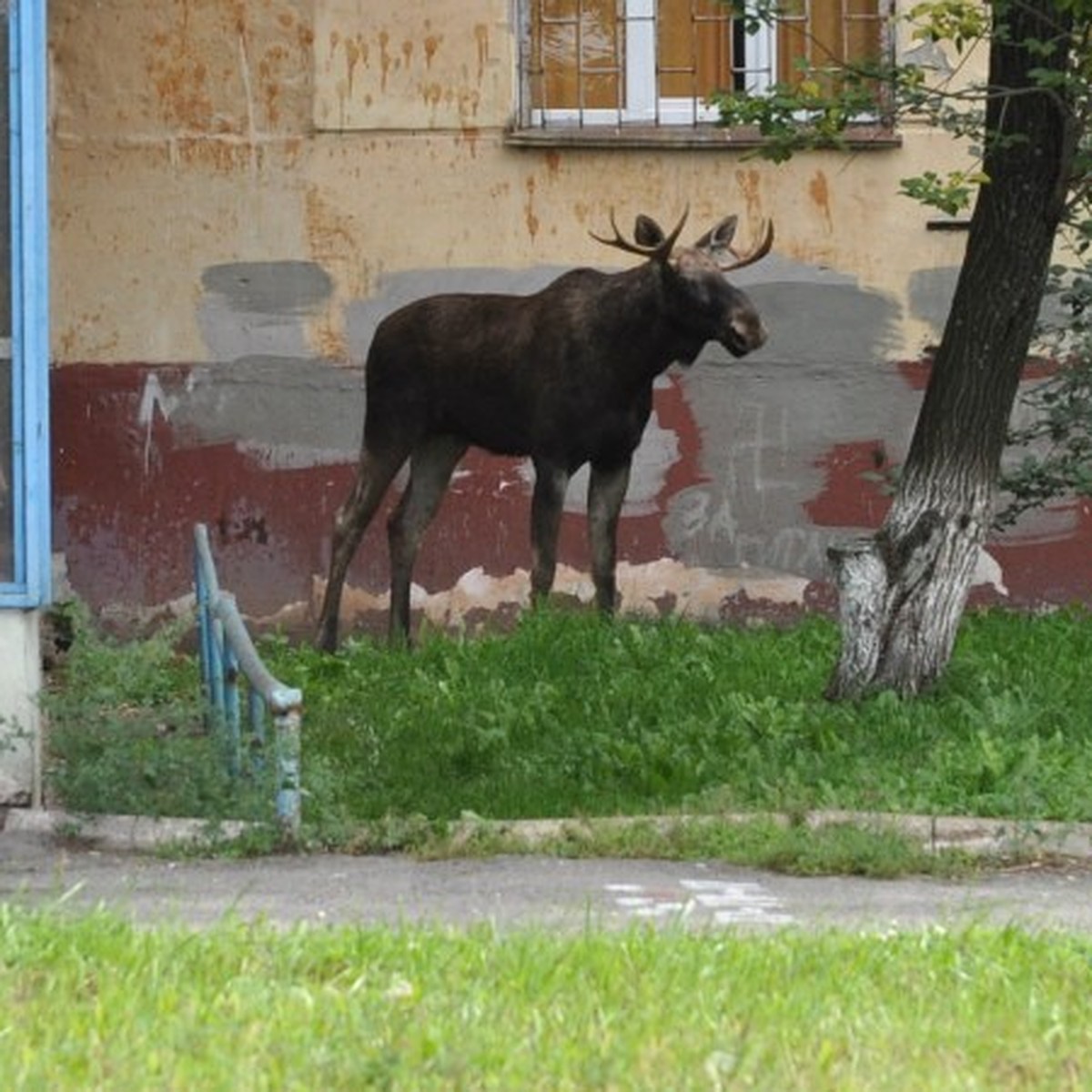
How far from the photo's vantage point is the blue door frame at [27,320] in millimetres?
9828

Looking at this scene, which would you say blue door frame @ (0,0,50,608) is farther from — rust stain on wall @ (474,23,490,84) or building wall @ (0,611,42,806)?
rust stain on wall @ (474,23,490,84)

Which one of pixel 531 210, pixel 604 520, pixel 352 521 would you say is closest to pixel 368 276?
pixel 531 210

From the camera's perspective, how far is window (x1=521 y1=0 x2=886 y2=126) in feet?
52.4

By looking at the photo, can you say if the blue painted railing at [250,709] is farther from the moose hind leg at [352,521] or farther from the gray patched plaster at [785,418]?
the gray patched plaster at [785,418]

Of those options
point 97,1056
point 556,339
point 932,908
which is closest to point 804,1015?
point 97,1056

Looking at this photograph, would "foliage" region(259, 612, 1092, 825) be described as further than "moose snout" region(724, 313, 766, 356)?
No

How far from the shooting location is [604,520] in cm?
1397

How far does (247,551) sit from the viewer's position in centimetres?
1580

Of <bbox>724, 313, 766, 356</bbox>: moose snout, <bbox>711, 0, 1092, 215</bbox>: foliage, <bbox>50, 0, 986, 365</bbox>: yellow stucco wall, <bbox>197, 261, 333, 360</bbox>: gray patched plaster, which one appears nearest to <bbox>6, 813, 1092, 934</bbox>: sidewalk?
<bbox>711, 0, 1092, 215</bbox>: foliage

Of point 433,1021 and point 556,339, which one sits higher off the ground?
point 556,339

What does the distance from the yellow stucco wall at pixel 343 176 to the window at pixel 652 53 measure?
0.23m

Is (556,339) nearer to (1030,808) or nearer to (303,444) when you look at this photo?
(303,444)

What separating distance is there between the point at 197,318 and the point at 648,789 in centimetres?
651

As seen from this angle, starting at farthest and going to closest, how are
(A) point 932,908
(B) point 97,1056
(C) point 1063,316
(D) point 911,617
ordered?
(C) point 1063,316 → (D) point 911,617 → (A) point 932,908 → (B) point 97,1056
